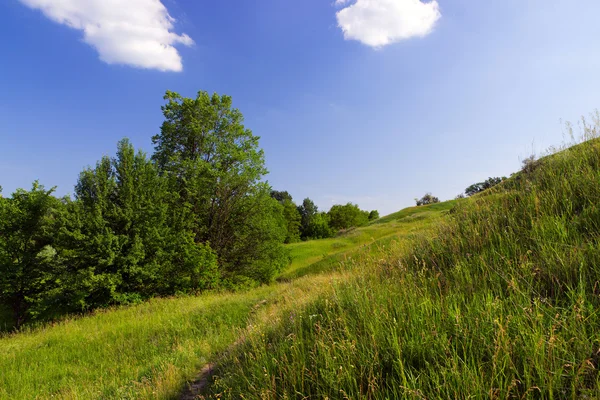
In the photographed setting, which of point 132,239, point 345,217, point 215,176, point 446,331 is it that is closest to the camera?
point 446,331

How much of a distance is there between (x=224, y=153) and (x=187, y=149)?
111 inches

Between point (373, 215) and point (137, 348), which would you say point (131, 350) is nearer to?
point (137, 348)

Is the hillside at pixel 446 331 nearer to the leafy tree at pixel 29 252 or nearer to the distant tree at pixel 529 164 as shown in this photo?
the distant tree at pixel 529 164

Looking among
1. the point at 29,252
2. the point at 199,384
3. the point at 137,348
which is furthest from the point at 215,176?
the point at 199,384

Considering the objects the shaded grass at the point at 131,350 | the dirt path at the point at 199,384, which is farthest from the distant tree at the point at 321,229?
the dirt path at the point at 199,384

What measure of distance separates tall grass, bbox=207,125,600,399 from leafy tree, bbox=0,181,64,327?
16782 millimetres

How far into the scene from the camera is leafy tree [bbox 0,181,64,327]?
1454cm

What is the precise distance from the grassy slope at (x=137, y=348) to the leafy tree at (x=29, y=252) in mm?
6273

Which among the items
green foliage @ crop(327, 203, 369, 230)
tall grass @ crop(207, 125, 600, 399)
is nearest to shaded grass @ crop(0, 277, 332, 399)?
tall grass @ crop(207, 125, 600, 399)

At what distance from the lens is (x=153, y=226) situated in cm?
1583

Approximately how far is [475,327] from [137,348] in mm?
8474

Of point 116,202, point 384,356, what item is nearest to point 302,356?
point 384,356

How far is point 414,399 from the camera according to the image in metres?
1.81

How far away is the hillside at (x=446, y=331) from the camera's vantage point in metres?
1.87
